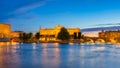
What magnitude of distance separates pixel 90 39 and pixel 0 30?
5307 cm

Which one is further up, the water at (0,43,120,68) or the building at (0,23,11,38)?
the building at (0,23,11,38)

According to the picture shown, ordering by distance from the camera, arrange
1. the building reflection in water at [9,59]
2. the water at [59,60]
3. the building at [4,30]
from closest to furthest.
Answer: the building reflection in water at [9,59]
the water at [59,60]
the building at [4,30]

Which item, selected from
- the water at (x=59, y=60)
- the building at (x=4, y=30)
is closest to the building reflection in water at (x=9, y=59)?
the water at (x=59, y=60)

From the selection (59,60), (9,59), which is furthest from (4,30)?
(59,60)

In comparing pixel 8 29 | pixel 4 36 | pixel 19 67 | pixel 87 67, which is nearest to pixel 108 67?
pixel 87 67

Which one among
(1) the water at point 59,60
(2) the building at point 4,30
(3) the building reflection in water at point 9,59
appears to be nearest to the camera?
(3) the building reflection in water at point 9,59

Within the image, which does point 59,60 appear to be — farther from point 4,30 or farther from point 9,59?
point 4,30

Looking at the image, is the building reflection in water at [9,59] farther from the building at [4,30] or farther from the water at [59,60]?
the building at [4,30]

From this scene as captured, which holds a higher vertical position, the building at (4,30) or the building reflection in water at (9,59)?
the building at (4,30)

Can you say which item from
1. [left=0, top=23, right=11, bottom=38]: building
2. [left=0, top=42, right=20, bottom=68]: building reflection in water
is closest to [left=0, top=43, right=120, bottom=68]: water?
[left=0, top=42, right=20, bottom=68]: building reflection in water

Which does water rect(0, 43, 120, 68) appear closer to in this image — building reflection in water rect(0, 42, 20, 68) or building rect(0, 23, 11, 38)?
building reflection in water rect(0, 42, 20, 68)

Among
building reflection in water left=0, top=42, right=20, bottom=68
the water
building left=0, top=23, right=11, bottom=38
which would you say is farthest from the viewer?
building left=0, top=23, right=11, bottom=38

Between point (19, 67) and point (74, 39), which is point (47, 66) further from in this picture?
point (74, 39)

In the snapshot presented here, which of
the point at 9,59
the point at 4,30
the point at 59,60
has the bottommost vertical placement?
the point at 59,60
